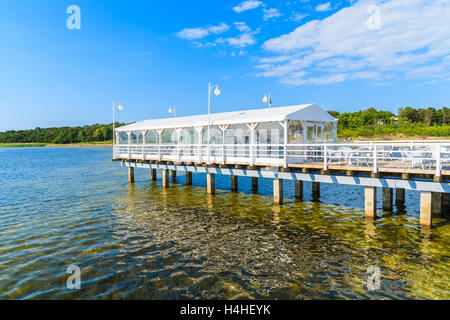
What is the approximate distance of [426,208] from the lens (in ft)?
39.3

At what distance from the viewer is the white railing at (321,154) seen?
12852 millimetres

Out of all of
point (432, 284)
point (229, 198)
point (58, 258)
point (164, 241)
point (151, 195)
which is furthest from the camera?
point (151, 195)

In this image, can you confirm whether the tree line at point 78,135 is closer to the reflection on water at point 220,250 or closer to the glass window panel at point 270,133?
the reflection on water at point 220,250

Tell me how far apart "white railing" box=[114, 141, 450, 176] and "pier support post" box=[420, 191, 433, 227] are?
106 cm

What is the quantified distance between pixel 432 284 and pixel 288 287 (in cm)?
383

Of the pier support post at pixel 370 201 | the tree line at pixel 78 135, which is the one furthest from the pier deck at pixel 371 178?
the tree line at pixel 78 135

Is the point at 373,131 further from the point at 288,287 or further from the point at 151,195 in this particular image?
the point at 288,287

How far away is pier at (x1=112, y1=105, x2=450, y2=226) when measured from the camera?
1230 centimetres

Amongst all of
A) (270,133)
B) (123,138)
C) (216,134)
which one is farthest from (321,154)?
(123,138)

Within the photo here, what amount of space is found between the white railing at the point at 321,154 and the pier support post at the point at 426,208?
1.06 m

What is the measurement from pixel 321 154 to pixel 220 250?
35.0ft

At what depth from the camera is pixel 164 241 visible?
11523 millimetres

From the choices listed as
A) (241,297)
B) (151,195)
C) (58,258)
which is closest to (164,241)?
(58,258)
